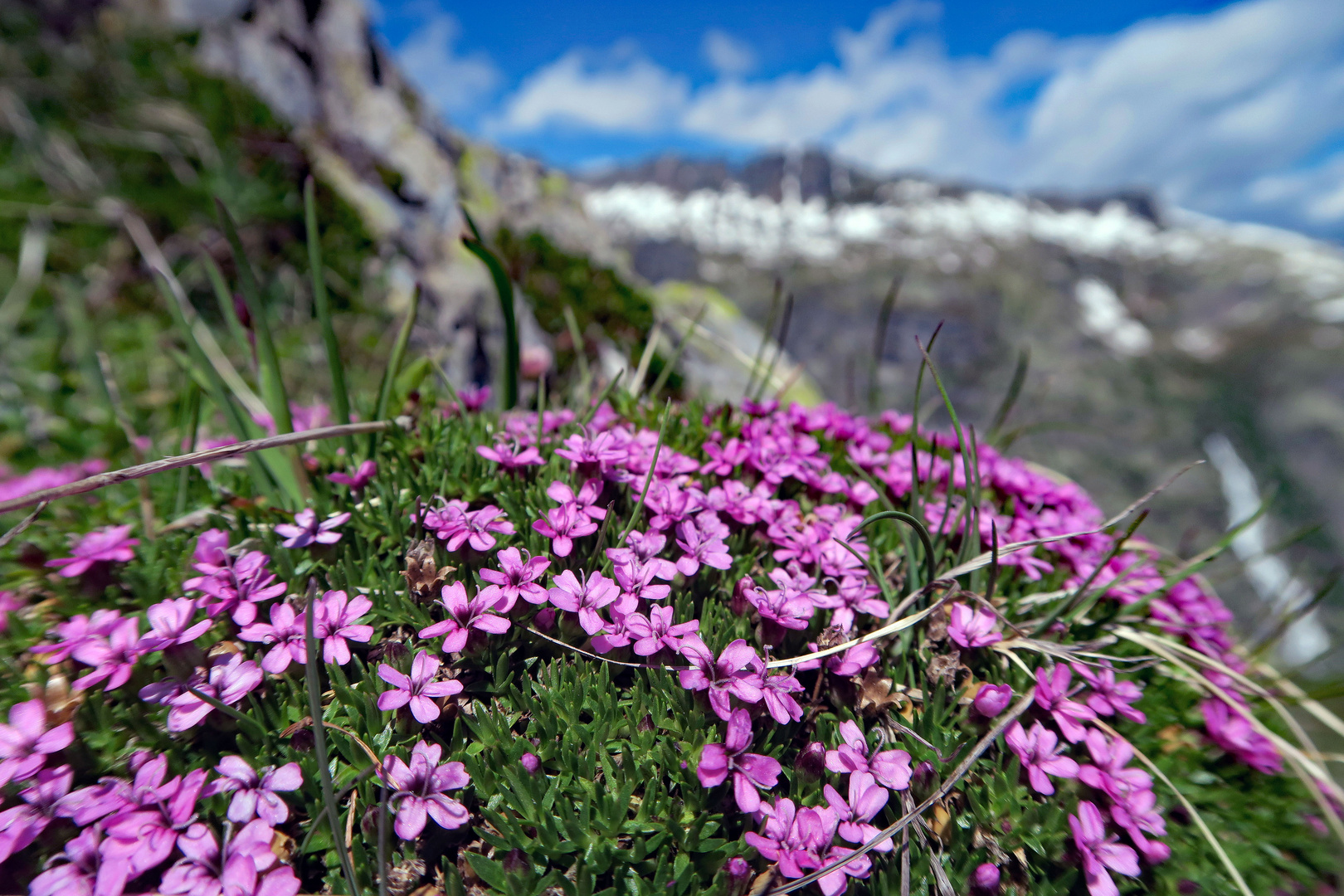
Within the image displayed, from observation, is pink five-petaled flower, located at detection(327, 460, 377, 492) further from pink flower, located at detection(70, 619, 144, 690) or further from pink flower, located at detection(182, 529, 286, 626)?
pink flower, located at detection(70, 619, 144, 690)

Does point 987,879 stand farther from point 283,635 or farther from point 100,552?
point 100,552

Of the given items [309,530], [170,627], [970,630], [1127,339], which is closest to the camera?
[170,627]

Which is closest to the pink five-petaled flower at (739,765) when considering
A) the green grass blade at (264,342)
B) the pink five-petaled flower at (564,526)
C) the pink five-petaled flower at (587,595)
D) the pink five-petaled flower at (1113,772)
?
the pink five-petaled flower at (587,595)


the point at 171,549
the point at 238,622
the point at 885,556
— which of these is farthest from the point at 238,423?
the point at 885,556

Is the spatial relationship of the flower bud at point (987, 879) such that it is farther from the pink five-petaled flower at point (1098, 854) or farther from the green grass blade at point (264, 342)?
the green grass blade at point (264, 342)

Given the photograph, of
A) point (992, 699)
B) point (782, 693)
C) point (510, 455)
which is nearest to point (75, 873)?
point (510, 455)

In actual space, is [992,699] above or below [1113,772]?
above

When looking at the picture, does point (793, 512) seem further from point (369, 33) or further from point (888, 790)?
point (369, 33)

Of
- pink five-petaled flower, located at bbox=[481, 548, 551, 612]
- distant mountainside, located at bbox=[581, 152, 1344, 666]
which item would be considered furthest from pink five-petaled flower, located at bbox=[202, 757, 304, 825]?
distant mountainside, located at bbox=[581, 152, 1344, 666]
